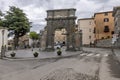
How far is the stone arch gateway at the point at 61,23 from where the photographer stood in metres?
53.7

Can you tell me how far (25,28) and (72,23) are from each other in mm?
26757

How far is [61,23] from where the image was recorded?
54562 mm

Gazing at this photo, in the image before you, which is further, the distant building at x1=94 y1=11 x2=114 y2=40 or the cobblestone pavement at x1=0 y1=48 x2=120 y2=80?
the distant building at x1=94 y1=11 x2=114 y2=40

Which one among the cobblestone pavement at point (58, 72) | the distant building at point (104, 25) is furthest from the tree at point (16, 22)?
the cobblestone pavement at point (58, 72)

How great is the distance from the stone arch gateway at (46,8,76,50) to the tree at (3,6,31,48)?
2223 centimetres

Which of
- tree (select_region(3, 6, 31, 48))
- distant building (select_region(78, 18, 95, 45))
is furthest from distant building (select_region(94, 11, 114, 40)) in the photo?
tree (select_region(3, 6, 31, 48))

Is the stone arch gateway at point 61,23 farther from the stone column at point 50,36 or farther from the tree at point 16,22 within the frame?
the tree at point 16,22

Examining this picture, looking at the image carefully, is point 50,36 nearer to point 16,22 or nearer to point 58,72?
point 16,22

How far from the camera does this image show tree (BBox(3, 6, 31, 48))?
76125 millimetres

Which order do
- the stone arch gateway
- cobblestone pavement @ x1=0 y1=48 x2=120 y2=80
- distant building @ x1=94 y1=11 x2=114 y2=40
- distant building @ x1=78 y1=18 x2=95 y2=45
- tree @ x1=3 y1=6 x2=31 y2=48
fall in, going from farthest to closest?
distant building @ x1=78 y1=18 x2=95 y2=45, distant building @ x1=94 y1=11 x2=114 y2=40, tree @ x1=3 y1=6 x2=31 y2=48, the stone arch gateway, cobblestone pavement @ x1=0 y1=48 x2=120 y2=80

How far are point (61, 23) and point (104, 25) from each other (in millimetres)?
41496

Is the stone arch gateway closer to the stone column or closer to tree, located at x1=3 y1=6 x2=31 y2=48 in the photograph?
the stone column

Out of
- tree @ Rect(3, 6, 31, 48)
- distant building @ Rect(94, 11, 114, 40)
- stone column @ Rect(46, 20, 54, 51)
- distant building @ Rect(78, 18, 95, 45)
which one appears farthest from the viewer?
distant building @ Rect(78, 18, 95, 45)

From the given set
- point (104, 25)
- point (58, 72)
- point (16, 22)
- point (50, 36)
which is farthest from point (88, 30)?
point (58, 72)
